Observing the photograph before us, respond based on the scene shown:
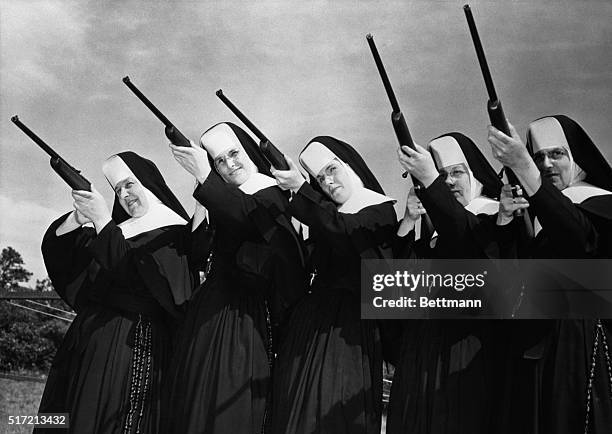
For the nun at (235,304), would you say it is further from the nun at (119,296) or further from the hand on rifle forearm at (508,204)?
the hand on rifle forearm at (508,204)

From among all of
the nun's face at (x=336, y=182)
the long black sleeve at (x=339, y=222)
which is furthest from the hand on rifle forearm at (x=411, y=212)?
the nun's face at (x=336, y=182)

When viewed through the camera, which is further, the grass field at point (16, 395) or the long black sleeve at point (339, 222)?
the grass field at point (16, 395)

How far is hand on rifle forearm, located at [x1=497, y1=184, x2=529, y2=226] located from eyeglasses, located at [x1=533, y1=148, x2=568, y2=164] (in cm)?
26

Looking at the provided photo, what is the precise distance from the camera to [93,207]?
4043 millimetres

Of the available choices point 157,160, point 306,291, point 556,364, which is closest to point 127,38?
point 157,160

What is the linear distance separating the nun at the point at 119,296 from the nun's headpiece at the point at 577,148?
1.83 m

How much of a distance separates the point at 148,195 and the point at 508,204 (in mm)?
2018

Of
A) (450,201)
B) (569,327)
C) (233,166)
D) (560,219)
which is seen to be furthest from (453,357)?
(233,166)

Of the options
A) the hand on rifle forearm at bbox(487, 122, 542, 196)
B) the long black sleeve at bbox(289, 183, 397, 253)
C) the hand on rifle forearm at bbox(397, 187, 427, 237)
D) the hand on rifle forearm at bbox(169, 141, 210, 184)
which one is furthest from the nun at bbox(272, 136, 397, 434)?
the hand on rifle forearm at bbox(487, 122, 542, 196)

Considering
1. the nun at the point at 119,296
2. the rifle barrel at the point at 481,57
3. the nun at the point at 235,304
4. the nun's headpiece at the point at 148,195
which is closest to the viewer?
the rifle barrel at the point at 481,57

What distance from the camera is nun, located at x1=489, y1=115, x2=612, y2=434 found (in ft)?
9.64

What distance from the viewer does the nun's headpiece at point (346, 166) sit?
3.79m

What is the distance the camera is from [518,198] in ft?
10.4

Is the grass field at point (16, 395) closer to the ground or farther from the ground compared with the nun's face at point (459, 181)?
closer to the ground
